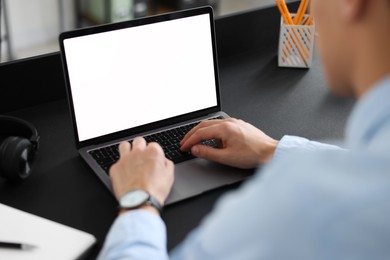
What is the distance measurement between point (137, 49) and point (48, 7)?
250 centimetres

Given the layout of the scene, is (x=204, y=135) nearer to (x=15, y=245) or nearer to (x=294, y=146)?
(x=294, y=146)

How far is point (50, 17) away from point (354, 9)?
10.2 feet

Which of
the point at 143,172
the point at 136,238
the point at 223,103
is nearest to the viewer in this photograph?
the point at 136,238

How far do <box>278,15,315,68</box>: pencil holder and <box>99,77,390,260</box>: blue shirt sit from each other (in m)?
0.90

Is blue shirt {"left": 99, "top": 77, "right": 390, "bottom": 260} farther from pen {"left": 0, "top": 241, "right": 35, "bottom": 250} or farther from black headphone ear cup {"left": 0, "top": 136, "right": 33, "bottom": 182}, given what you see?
black headphone ear cup {"left": 0, "top": 136, "right": 33, "bottom": 182}

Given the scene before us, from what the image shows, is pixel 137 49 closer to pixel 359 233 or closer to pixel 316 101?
pixel 316 101

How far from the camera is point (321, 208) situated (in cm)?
43

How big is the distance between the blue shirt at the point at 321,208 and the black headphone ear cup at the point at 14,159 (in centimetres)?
49

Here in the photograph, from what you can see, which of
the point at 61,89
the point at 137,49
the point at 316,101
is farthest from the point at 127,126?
the point at 316,101

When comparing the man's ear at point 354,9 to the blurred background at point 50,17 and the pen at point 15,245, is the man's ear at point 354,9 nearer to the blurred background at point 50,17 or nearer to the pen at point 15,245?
Result: the pen at point 15,245

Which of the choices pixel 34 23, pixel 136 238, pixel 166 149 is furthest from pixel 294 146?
pixel 34 23

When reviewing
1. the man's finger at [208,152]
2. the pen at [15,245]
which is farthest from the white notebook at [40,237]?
the man's finger at [208,152]

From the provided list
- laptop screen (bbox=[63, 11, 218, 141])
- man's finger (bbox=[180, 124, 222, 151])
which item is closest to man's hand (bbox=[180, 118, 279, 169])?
man's finger (bbox=[180, 124, 222, 151])

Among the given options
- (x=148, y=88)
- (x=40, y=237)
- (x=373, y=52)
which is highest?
(x=373, y=52)
